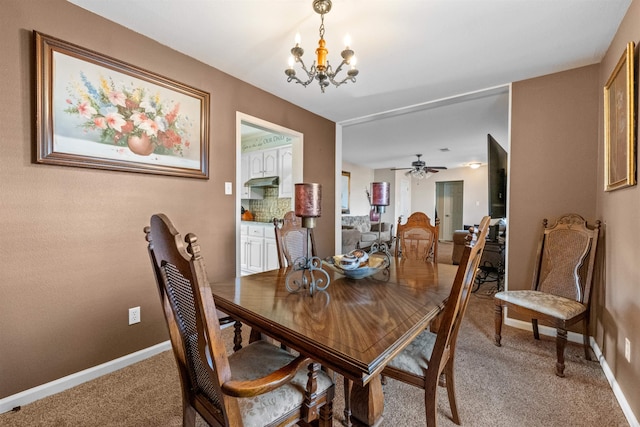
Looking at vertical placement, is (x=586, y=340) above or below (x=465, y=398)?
above

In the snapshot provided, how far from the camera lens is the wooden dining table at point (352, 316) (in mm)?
865

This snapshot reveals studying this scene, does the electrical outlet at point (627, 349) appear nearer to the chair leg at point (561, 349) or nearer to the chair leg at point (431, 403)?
the chair leg at point (561, 349)

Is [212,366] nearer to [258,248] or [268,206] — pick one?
[258,248]

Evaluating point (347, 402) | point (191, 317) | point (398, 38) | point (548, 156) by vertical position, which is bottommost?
point (347, 402)

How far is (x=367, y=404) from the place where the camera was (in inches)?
38.4

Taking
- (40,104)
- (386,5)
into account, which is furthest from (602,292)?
(40,104)

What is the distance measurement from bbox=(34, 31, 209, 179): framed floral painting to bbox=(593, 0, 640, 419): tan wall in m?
2.82

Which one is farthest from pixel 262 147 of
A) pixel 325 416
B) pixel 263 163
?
pixel 325 416

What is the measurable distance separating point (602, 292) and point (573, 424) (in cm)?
108

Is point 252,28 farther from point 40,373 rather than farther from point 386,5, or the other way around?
point 40,373

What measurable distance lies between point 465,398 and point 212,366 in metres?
1.54

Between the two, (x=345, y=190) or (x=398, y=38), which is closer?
(x=398, y=38)

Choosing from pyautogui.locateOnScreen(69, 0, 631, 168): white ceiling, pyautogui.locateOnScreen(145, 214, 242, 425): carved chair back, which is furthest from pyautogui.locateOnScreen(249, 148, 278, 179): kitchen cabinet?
pyautogui.locateOnScreen(145, 214, 242, 425): carved chair back

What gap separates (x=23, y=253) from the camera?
1.55 m
